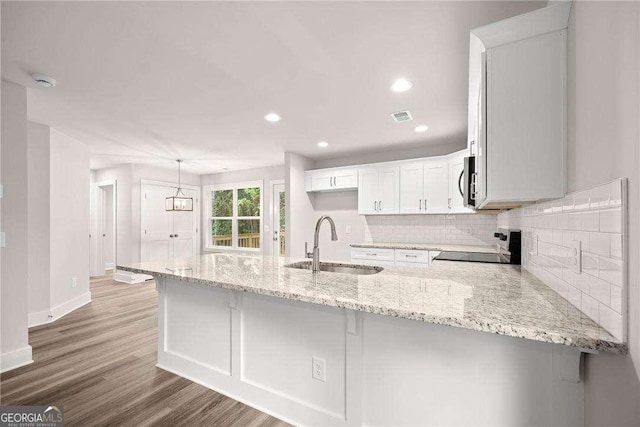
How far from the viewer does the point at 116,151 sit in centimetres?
504

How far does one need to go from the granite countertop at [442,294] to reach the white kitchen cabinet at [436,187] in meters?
2.12

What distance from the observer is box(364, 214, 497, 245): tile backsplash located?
14.2ft

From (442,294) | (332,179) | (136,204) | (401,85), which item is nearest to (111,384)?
(442,294)

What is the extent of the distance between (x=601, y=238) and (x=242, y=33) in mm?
2052

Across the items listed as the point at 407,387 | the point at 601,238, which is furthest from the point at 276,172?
the point at 601,238

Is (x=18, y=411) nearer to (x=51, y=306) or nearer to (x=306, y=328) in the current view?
(x=306, y=328)

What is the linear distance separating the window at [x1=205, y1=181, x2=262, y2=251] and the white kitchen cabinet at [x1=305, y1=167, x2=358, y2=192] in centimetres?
172

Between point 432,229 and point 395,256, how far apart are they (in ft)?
2.86

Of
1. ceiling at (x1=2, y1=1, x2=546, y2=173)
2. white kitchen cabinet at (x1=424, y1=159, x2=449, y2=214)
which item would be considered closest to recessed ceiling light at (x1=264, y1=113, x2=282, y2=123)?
ceiling at (x1=2, y1=1, x2=546, y2=173)

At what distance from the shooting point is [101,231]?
7008 millimetres

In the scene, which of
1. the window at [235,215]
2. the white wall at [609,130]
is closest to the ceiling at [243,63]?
the white wall at [609,130]

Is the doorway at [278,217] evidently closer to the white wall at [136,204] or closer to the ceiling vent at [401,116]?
the white wall at [136,204]

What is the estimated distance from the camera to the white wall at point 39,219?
3.51m

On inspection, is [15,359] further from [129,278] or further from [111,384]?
[129,278]
